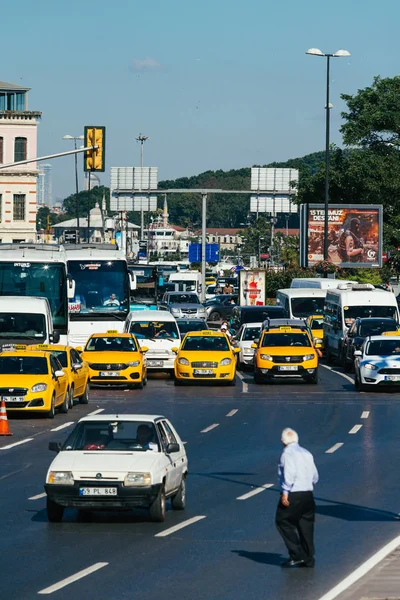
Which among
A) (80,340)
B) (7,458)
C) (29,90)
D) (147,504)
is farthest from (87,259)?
(29,90)

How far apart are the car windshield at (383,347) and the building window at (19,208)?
225 ft

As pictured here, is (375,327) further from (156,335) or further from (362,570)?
(362,570)

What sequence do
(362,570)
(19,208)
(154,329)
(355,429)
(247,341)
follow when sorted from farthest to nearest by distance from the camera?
(19,208), (247,341), (154,329), (355,429), (362,570)

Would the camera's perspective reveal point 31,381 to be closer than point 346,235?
Yes

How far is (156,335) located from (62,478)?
2781 centimetres

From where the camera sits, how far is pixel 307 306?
5675 cm

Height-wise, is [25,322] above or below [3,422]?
above

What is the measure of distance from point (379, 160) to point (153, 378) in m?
47.9

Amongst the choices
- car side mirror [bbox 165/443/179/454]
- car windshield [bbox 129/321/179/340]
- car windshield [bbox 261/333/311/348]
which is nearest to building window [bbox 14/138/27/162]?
car windshield [bbox 129/321/179/340]

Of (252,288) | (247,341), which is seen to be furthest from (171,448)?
(252,288)

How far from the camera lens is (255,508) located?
17.2 meters

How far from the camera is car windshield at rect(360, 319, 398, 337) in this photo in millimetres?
43688

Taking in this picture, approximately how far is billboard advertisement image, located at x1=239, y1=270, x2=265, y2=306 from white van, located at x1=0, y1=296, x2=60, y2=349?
108 ft

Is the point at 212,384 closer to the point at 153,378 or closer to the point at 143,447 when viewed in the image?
the point at 153,378
